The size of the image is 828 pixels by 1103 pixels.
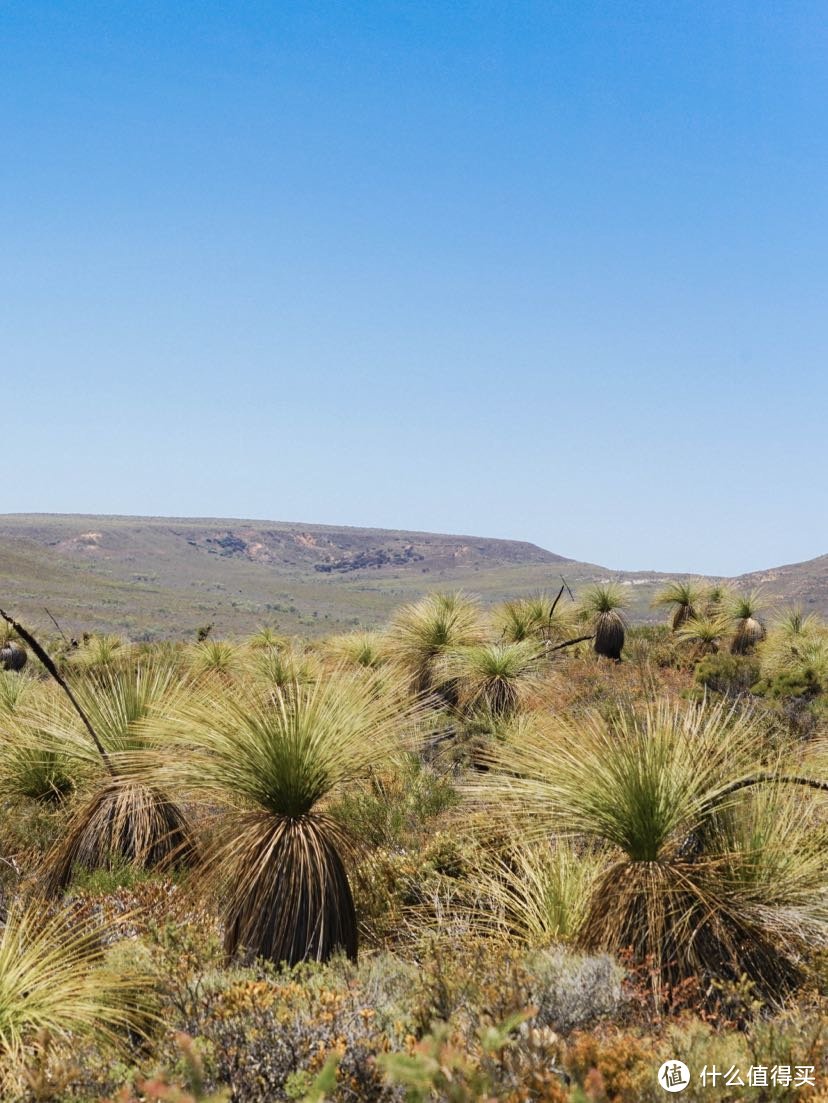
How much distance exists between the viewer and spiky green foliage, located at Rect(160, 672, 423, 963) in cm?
452

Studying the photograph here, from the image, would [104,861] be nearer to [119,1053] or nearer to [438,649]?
[119,1053]

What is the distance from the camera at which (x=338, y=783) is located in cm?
489

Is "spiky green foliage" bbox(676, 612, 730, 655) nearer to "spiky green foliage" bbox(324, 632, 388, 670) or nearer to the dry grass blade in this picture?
"spiky green foliage" bbox(324, 632, 388, 670)

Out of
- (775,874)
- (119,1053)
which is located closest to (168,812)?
(119,1053)

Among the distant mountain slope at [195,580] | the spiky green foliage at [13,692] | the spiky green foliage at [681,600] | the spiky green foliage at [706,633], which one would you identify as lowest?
the distant mountain slope at [195,580]

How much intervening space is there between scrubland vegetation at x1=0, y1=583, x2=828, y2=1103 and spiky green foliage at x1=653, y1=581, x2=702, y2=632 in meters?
19.2

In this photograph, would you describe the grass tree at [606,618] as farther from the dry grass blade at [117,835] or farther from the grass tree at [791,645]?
the dry grass blade at [117,835]

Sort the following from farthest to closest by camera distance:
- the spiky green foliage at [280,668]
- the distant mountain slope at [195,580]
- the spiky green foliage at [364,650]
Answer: the distant mountain slope at [195,580] < the spiky green foliage at [364,650] < the spiky green foliage at [280,668]

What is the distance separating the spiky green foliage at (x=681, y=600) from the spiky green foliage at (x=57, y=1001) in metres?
22.7

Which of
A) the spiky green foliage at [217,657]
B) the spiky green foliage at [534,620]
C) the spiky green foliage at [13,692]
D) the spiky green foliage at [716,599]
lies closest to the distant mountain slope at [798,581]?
the spiky green foliage at [716,599]

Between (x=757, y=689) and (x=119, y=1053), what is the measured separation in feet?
51.8

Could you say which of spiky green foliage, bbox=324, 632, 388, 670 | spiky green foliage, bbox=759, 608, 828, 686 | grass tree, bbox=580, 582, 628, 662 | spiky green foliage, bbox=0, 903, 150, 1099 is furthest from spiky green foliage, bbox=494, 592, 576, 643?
spiky green foliage, bbox=0, 903, 150, 1099

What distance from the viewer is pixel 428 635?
12703 mm

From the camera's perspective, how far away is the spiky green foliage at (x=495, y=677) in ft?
36.0
